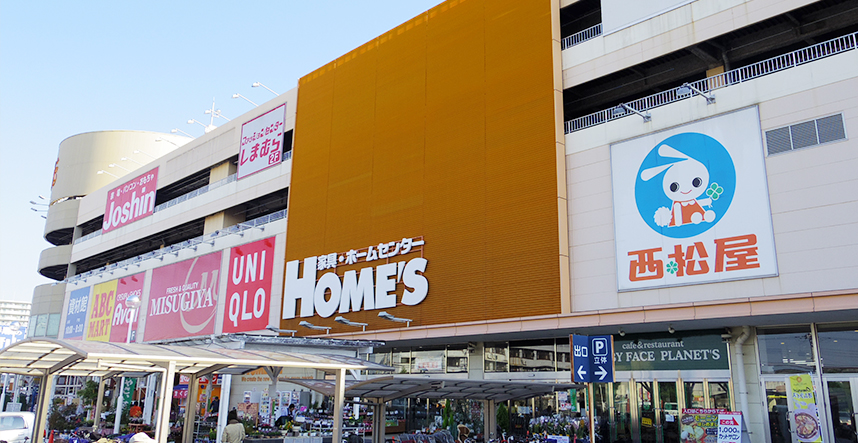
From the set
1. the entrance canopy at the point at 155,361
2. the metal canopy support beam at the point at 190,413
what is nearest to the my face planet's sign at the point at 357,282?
the entrance canopy at the point at 155,361

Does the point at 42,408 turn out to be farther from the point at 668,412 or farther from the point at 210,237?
the point at 210,237

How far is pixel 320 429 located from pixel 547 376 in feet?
30.2

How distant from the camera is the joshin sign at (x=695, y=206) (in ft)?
59.8

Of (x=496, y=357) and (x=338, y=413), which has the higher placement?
(x=496, y=357)

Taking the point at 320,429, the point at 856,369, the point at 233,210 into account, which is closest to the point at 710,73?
the point at 856,369

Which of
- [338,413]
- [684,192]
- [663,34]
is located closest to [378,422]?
[338,413]

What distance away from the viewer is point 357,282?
28.4 m

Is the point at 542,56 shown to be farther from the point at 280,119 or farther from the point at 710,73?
the point at 280,119

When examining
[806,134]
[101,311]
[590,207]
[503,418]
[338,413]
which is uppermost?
[806,134]

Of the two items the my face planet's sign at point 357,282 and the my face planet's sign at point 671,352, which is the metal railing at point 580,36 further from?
the my face planet's sign at point 671,352

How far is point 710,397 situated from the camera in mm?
19891

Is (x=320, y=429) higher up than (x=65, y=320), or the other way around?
(x=65, y=320)

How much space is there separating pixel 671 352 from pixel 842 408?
16.0 feet

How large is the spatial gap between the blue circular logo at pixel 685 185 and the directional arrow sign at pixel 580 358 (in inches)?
312
